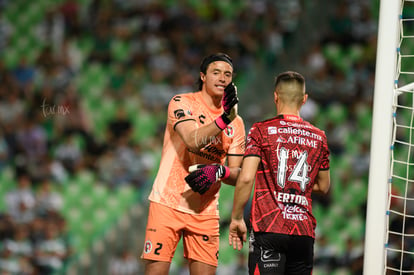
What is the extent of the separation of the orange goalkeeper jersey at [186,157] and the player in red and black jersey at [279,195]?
19.8 inches

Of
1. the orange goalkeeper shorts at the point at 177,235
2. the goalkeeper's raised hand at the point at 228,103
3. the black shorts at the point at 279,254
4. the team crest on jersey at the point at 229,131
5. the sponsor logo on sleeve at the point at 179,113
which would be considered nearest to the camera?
the black shorts at the point at 279,254

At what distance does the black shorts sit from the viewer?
294cm

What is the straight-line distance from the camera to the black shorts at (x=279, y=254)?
2.94 m

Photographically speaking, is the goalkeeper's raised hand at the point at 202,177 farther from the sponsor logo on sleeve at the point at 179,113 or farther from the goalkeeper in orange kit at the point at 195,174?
the sponsor logo on sleeve at the point at 179,113

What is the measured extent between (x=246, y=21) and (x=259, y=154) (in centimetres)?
514

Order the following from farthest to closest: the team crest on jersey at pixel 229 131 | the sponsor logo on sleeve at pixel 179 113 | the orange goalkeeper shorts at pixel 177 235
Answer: the team crest on jersey at pixel 229 131 → the sponsor logo on sleeve at pixel 179 113 → the orange goalkeeper shorts at pixel 177 235

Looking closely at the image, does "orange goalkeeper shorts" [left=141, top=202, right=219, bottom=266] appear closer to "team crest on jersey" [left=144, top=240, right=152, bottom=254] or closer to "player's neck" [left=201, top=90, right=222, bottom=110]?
"team crest on jersey" [left=144, top=240, right=152, bottom=254]

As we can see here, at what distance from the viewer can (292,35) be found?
7.67m

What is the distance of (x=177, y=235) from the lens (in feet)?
11.4

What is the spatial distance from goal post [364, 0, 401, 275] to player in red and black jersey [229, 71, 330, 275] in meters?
0.35

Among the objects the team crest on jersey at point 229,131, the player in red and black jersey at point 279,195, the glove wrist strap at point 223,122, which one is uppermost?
the team crest on jersey at point 229,131

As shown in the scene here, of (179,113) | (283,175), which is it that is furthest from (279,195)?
(179,113)

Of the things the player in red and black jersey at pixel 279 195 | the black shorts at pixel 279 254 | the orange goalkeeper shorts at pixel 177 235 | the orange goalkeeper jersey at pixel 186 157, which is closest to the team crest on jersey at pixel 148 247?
the orange goalkeeper shorts at pixel 177 235

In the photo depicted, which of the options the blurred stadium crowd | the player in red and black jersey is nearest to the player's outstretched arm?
the player in red and black jersey
